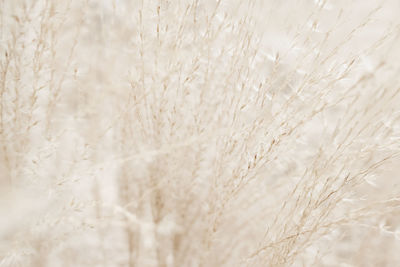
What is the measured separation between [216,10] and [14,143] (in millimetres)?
547

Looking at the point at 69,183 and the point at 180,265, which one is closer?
the point at 69,183

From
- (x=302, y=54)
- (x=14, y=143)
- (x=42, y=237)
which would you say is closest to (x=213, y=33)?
(x=302, y=54)

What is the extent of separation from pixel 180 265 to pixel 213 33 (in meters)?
0.73

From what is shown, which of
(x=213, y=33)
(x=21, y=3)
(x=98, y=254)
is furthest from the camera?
(x=98, y=254)

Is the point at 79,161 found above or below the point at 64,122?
below

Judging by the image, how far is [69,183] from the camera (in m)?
0.75

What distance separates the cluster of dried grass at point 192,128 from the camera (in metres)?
0.72

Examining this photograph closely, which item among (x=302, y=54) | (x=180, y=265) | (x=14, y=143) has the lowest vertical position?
(x=180, y=265)

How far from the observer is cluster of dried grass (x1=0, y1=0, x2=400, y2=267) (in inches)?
28.5

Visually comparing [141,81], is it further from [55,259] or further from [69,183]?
[55,259]

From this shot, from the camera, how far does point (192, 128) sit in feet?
3.01

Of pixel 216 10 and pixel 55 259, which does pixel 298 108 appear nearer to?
pixel 216 10

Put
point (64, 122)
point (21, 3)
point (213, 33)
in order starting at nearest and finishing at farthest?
point (21, 3), point (213, 33), point (64, 122)

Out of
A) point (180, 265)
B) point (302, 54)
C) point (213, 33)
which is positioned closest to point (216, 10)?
point (213, 33)
